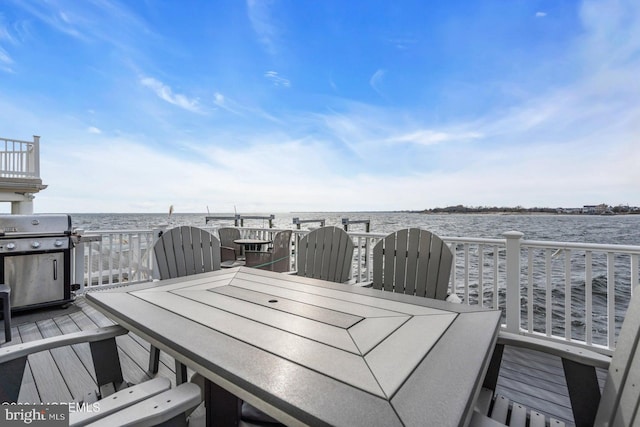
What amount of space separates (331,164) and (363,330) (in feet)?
28.6

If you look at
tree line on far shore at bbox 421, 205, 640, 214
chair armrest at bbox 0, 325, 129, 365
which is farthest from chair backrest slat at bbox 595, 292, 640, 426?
tree line on far shore at bbox 421, 205, 640, 214

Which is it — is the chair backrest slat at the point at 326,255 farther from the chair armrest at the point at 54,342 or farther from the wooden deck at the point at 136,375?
the chair armrest at the point at 54,342

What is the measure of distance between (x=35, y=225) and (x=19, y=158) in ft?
23.3

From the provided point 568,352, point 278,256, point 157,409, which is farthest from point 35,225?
point 568,352

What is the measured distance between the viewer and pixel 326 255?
2.76 m

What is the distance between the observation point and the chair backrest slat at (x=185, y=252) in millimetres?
2613

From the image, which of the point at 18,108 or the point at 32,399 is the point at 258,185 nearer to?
the point at 18,108

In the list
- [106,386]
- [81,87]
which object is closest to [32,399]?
[106,386]

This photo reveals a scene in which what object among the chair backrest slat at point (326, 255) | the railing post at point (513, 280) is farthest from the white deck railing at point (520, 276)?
the chair backrest slat at point (326, 255)

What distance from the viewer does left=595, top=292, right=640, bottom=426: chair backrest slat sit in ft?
2.62

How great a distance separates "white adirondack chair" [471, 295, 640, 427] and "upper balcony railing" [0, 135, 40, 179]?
11429 mm

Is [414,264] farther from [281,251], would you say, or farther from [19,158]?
[19,158]

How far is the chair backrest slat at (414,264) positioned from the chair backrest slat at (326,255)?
34 cm

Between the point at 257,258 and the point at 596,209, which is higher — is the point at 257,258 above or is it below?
below
